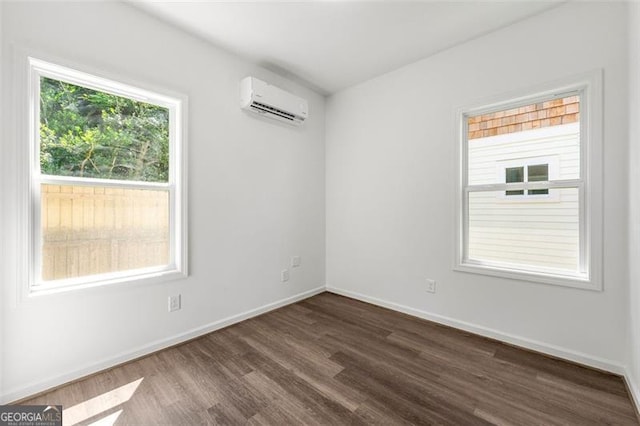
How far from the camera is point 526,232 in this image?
7.61ft

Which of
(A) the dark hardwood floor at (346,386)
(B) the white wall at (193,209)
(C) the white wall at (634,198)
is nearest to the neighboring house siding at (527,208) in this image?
(C) the white wall at (634,198)

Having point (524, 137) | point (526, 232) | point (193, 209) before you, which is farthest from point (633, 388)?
point (193, 209)

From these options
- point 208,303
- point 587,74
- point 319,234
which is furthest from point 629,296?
point 208,303

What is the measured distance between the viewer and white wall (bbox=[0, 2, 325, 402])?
163 cm

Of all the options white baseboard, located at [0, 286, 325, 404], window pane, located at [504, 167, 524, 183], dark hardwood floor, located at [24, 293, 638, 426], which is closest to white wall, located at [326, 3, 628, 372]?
dark hardwood floor, located at [24, 293, 638, 426]

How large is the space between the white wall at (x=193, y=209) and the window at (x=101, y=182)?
0.13m

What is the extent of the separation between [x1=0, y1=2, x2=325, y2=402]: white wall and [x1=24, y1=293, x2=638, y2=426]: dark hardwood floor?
259 mm

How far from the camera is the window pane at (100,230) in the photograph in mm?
1780

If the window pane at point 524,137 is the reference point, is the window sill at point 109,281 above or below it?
below

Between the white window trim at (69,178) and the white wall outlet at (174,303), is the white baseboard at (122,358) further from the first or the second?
the white window trim at (69,178)

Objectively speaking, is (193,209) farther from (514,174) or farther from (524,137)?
(524,137)

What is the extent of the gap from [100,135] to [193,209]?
853 mm

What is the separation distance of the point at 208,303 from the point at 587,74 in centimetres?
362

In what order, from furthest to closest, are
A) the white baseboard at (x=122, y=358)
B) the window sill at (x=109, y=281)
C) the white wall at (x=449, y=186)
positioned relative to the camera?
the white wall at (x=449, y=186) → the window sill at (x=109, y=281) → the white baseboard at (x=122, y=358)
